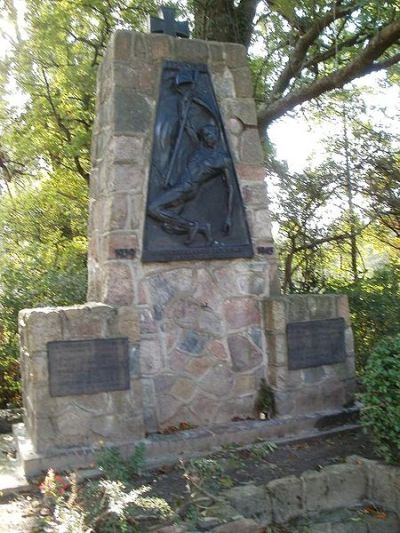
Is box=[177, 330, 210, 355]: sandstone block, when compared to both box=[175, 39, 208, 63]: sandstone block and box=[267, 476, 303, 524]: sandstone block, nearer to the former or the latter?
box=[267, 476, 303, 524]: sandstone block

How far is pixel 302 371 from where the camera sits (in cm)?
474

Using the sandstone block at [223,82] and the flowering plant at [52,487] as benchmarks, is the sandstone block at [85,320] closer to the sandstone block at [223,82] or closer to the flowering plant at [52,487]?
the flowering plant at [52,487]

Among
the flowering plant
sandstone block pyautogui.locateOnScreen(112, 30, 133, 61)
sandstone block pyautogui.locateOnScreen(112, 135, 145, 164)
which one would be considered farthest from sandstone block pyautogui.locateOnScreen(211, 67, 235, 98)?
the flowering plant

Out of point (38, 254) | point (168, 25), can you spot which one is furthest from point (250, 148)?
point (38, 254)

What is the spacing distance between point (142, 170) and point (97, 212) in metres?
0.61

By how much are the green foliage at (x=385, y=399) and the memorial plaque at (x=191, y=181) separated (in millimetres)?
1601

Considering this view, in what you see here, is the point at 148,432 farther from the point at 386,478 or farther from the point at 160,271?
the point at 386,478

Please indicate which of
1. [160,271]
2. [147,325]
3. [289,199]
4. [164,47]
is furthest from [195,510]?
Answer: [289,199]

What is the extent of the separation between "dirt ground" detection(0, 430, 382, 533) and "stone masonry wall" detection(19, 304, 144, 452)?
38 cm

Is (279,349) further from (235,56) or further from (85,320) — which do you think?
(235,56)

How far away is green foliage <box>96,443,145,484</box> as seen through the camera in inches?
136

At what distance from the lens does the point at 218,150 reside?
4.77 m

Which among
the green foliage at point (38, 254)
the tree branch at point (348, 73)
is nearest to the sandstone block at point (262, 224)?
the green foliage at point (38, 254)

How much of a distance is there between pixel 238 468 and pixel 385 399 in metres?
1.10
